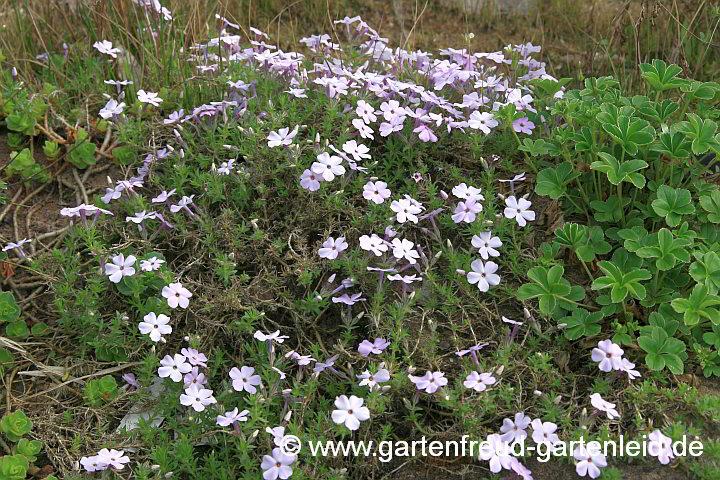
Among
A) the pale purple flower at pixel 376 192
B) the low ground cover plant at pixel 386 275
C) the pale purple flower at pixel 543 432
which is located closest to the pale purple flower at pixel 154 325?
the low ground cover plant at pixel 386 275

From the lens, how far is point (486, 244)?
3135 millimetres

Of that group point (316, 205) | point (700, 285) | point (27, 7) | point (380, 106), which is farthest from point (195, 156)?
point (700, 285)

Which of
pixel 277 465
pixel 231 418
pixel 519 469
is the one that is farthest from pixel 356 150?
pixel 519 469

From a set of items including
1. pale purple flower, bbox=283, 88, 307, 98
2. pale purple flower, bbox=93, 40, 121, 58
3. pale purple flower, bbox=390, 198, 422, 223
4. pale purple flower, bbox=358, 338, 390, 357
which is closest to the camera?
pale purple flower, bbox=358, 338, 390, 357

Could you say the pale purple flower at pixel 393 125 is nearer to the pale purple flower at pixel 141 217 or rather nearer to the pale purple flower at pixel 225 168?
the pale purple flower at pixel 225 168

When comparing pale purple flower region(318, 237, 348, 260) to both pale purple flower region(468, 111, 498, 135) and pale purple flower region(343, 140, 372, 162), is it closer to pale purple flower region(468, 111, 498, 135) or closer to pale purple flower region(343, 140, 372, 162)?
pale purple flower region(343, 140, 372, 162)

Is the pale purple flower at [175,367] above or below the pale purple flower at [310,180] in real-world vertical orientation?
below

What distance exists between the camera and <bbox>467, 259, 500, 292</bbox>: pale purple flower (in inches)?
120

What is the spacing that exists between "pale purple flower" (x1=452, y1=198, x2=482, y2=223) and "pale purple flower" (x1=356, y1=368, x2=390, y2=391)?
2.68 feet

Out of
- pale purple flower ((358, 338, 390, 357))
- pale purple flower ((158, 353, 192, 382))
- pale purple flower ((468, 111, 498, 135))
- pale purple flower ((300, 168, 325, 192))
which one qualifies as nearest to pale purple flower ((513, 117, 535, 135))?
pale purple flower ((468, 111, 498, 135))

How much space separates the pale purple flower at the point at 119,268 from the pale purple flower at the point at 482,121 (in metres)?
1.73

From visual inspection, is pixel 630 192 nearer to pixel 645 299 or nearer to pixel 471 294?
pixel 645 299

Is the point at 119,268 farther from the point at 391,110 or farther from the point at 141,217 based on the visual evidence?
the point at 391,110

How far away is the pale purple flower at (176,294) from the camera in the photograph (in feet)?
9.93
